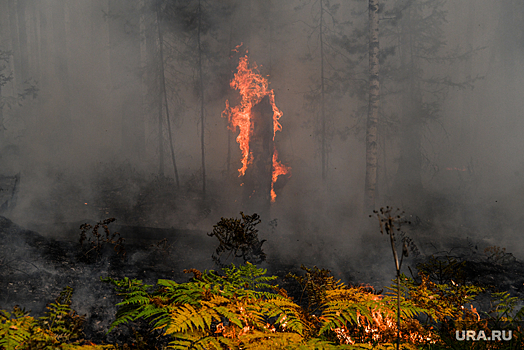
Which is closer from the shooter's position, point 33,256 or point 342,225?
point 33,256

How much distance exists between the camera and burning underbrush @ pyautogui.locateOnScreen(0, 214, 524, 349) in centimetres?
188

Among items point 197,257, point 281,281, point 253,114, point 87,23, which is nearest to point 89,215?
point 197,257

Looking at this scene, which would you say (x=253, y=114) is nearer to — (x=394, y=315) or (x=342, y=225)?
(x=342, y=225)

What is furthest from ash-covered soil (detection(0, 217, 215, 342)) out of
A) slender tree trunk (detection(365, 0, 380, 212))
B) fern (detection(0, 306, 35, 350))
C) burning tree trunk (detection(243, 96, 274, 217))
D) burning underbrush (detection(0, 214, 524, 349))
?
slender tree trunk (detection(365, 0, 380, 212))

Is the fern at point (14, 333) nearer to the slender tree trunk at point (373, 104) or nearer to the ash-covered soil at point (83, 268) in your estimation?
the ash-covered soil at point (83, 268)

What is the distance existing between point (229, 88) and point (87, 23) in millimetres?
19087

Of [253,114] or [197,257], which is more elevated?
[253,114]

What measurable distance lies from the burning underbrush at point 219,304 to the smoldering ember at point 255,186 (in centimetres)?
3

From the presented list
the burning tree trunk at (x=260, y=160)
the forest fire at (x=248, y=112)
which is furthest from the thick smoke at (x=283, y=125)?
the forest fire at (x=248, y=112)

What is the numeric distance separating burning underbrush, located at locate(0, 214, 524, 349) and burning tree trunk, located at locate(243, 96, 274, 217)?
131 inches

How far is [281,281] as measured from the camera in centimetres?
628

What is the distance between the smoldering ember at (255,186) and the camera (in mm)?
2287

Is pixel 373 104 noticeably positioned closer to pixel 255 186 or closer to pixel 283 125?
pixel 255 186

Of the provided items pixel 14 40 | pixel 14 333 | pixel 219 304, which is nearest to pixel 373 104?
pixel 219 304
